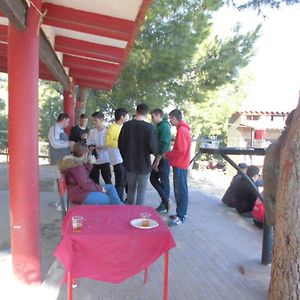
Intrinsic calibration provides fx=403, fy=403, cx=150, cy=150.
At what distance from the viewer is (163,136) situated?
562 cm

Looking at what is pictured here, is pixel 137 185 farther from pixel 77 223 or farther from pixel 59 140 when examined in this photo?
pixel 77 223

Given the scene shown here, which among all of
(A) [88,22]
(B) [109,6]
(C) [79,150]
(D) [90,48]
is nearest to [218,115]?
(D) [90,48]

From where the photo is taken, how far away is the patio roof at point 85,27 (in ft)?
11.8

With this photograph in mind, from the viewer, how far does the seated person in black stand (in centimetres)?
600

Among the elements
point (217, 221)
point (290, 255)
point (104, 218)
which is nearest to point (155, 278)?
point (104, 218)

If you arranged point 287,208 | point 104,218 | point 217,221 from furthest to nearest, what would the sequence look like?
point 217,221, point 104,218, point 287,208

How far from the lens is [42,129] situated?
17.5 meters

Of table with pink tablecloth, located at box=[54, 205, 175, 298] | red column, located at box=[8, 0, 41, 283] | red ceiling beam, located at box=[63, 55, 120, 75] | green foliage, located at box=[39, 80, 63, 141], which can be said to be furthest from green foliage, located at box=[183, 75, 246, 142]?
table with pink tablecloth, located at box=[54, 205, 175, 298]

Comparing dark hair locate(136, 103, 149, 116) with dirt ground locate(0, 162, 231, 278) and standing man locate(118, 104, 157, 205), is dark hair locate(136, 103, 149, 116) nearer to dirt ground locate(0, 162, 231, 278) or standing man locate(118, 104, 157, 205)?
standing man locate(118, 104, 157, 205)

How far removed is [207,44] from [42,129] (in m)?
8.54

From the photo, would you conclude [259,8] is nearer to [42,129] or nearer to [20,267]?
[20,267]

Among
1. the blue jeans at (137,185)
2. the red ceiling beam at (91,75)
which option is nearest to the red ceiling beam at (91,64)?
the red ceiling beam at (91,75)

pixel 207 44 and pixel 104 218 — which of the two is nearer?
pixel 104 218

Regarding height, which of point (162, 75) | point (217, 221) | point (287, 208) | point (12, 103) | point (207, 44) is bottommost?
point (217, 221)
